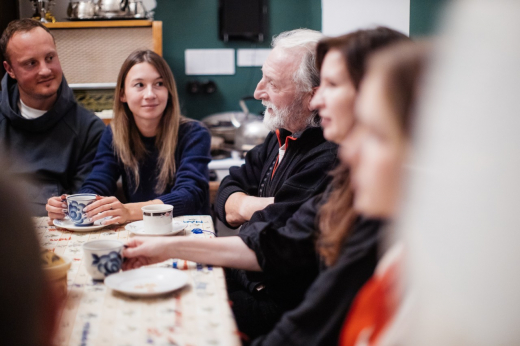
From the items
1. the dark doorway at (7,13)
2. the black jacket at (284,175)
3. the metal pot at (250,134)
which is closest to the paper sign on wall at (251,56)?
the metal pot at (250,134)

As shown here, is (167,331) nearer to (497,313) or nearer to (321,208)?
(321,208)

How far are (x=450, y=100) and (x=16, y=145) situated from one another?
6.73ft

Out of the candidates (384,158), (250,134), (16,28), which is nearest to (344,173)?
(384,158)

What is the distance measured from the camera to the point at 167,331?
83 centimetres

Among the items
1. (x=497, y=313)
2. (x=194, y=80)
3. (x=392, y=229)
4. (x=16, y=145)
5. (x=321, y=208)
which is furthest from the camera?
(x=194, y=80)

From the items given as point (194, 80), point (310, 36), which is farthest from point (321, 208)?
point (194, 80)

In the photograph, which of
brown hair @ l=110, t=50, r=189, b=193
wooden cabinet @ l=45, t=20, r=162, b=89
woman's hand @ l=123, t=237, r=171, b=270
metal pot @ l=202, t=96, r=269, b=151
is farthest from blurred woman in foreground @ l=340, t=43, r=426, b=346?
wooden cabinet @ l=45, t=20, r=162, b=89

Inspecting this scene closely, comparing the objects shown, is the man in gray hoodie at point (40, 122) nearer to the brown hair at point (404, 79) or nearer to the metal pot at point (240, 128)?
the metal pot at point (240, 128)

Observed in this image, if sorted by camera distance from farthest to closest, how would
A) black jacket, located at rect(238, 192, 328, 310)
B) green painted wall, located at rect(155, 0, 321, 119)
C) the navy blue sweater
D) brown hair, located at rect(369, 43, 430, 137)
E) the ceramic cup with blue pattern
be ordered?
green painted wall, located at rect(155, 0, 321, 119), the navy blue sweater, the ceramic cup with blue pattern, black jacket, located at rect(238, 192, 328, 310), brown hair, located at rect(369, 43, 430, 137)

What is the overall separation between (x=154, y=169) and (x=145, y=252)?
40.1 inches

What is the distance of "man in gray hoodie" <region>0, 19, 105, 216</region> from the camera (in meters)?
2.15

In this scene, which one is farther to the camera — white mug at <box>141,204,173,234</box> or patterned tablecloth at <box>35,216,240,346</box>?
white mug at <box>141,204,173,234</box>

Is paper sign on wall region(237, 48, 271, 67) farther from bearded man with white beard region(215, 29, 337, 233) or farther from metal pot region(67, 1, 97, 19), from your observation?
bearded man with white beard region(215, 29, 337, 233)

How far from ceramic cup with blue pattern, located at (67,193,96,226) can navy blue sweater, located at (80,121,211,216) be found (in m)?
0.48
